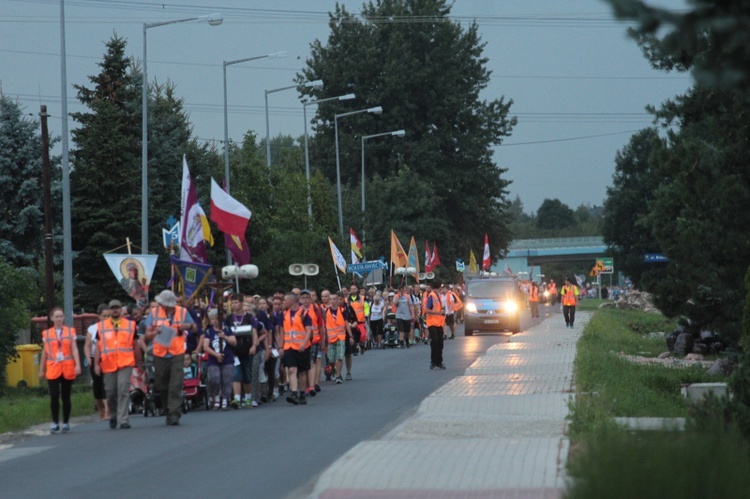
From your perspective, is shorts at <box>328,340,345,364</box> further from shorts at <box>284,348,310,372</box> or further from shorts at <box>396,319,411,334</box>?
shorts at <box>396,319,411,334</box>

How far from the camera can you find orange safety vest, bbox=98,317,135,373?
58.2 ft

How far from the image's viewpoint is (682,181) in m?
22.5

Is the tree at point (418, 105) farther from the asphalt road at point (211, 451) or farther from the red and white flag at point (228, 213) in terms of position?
the asphalt road at point (211, 451)

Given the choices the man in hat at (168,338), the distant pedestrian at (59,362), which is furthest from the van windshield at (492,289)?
the distant pedestrian at (59,362)

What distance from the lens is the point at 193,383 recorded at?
20.1m

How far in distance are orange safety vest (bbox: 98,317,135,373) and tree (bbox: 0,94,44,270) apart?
2565 centimetres

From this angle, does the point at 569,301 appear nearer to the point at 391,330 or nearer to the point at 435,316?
the point at 391,330

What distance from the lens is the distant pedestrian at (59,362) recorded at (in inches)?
687

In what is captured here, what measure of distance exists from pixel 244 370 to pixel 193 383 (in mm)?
844

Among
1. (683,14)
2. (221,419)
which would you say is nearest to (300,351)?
(221,419)

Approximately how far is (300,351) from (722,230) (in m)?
7.58

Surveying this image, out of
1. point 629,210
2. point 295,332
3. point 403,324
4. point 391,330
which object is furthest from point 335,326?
point 629,210

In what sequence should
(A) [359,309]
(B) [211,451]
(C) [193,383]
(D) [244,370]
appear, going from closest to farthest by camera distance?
(B) [211,451]
(C) [193,383]
(D) [244,370]
(A) [359,309]

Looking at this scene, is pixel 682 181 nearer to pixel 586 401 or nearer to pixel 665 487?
pixel 586 401
